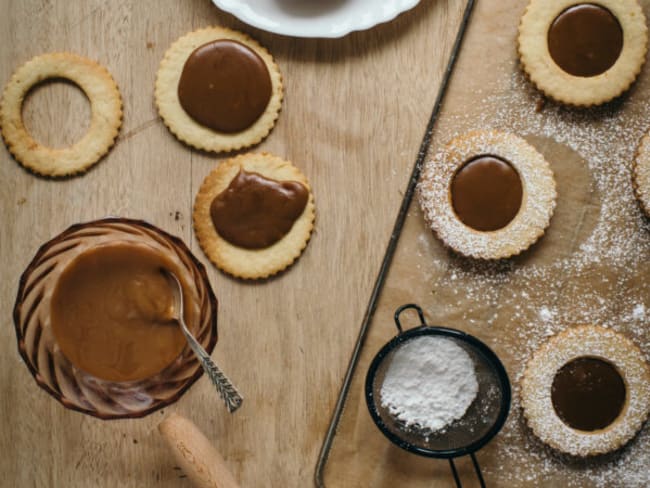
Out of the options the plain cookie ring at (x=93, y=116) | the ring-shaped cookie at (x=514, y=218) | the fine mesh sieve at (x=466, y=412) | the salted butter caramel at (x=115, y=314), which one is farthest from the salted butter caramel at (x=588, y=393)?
Result: the plain cookie ring at (x=93, y=116)

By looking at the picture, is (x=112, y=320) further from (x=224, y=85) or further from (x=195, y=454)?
(x=224, y=85)

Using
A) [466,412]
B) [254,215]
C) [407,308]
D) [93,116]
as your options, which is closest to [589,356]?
[466,412]

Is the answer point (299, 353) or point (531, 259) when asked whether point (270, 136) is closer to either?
point (299, 353)

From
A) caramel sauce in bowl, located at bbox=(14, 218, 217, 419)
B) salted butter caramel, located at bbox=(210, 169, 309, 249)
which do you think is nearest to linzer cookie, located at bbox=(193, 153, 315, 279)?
salted butter caramel, located at bbox=(210, 169, 309, 249)

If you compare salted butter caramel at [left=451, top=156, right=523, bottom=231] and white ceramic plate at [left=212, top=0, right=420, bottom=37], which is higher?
white ceramic plate at [left=212, top=0, right=420, bottom=37]

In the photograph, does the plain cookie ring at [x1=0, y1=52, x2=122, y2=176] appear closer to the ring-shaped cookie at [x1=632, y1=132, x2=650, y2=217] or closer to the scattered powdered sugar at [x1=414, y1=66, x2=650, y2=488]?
the scattered powdered sugar at [x1=414, y1=66, x2=650, y2=488]

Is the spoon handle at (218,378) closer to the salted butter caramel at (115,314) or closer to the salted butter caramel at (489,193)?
the salted butter caramel at (115,314)

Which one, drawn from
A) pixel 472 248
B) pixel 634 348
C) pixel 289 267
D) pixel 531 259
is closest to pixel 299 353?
pixel 289 267

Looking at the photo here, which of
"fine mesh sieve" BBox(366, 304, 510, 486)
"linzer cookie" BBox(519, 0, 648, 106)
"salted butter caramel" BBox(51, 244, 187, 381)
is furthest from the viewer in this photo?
"linzer cookie" BBox(519, 0, 648, 106)
